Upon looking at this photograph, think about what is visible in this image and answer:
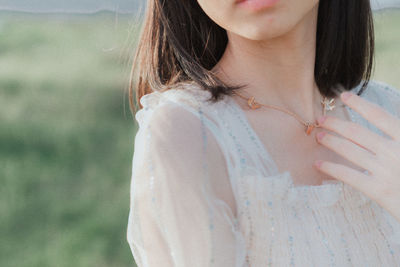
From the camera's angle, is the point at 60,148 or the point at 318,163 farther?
the point at 60,148

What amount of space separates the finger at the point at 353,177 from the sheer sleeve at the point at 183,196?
0.23 meters

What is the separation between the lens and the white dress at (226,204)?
1.17 meters

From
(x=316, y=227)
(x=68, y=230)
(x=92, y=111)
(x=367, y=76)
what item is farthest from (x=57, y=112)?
(x=316, y=227)

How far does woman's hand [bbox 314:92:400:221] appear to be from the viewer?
126 cm

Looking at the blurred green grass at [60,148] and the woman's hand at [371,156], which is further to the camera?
the blurred green grass at [60,148]

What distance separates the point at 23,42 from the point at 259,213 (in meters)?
6.59

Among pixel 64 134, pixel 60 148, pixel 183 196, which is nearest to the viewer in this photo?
pixel 183 196

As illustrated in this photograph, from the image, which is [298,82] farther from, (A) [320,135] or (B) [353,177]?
(B) [353,177]

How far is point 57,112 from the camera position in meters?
5.81

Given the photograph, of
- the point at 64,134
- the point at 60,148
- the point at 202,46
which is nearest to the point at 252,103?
the point at 202,46

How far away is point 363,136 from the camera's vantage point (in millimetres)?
1317

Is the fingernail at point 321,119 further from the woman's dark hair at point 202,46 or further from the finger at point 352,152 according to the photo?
the woman's dark hair at point 202,46

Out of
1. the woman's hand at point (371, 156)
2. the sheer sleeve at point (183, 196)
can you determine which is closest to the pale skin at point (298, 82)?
the woman's hand at point (371, 156)

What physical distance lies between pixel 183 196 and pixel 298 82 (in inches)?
18.3
